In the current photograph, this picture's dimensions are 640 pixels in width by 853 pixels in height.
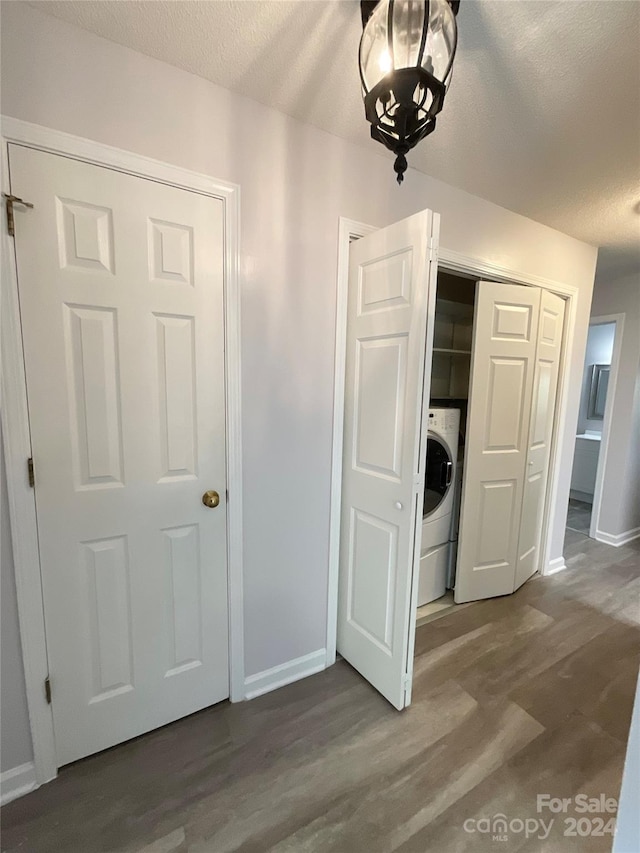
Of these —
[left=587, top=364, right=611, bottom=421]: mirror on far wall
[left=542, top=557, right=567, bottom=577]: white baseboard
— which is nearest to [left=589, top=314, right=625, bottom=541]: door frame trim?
[left=542, top=557, right=567, bottom=577]: white baseboard

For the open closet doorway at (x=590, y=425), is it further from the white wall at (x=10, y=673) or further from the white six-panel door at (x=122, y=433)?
the white wall at (x=10, y=673)

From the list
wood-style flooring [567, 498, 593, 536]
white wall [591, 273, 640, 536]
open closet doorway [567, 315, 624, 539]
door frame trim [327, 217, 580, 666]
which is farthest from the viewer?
open closet doorway [567, 315, 624, 539]

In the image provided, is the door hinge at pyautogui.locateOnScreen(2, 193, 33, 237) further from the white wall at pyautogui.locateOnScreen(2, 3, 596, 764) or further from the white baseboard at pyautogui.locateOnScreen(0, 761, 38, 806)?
the white baseboard at pyautogui.locateOnScreen(0, 761, 38, 806)

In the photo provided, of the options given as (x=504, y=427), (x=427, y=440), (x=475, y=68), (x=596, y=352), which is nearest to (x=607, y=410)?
(x=504, y=427)

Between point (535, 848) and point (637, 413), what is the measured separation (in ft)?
10.9

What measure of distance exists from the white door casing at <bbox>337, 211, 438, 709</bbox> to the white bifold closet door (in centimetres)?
92

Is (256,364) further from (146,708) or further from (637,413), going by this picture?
(637,413)

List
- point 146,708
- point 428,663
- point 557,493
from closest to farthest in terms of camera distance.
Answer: point 146,708 → point 428,663 → point 557,493

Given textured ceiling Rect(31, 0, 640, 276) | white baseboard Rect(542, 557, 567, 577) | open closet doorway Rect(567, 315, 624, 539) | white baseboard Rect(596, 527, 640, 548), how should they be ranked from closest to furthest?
textured ceiling Rect(31, 0, 640, 276) < white baseboard Rect(542, 557, 567, 577) < white baseboard Rect(596, 527, 640, 548) < open closet doorway Rect(567, 315, 624, 539)

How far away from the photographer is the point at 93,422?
1273mm

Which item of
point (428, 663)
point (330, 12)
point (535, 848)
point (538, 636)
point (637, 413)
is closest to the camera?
point (330, 12)

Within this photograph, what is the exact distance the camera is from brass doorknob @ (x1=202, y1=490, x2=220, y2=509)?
4.87ft

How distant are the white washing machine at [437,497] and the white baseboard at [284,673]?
822 mm

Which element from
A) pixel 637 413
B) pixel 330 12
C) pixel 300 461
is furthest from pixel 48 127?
pixel 637 413
